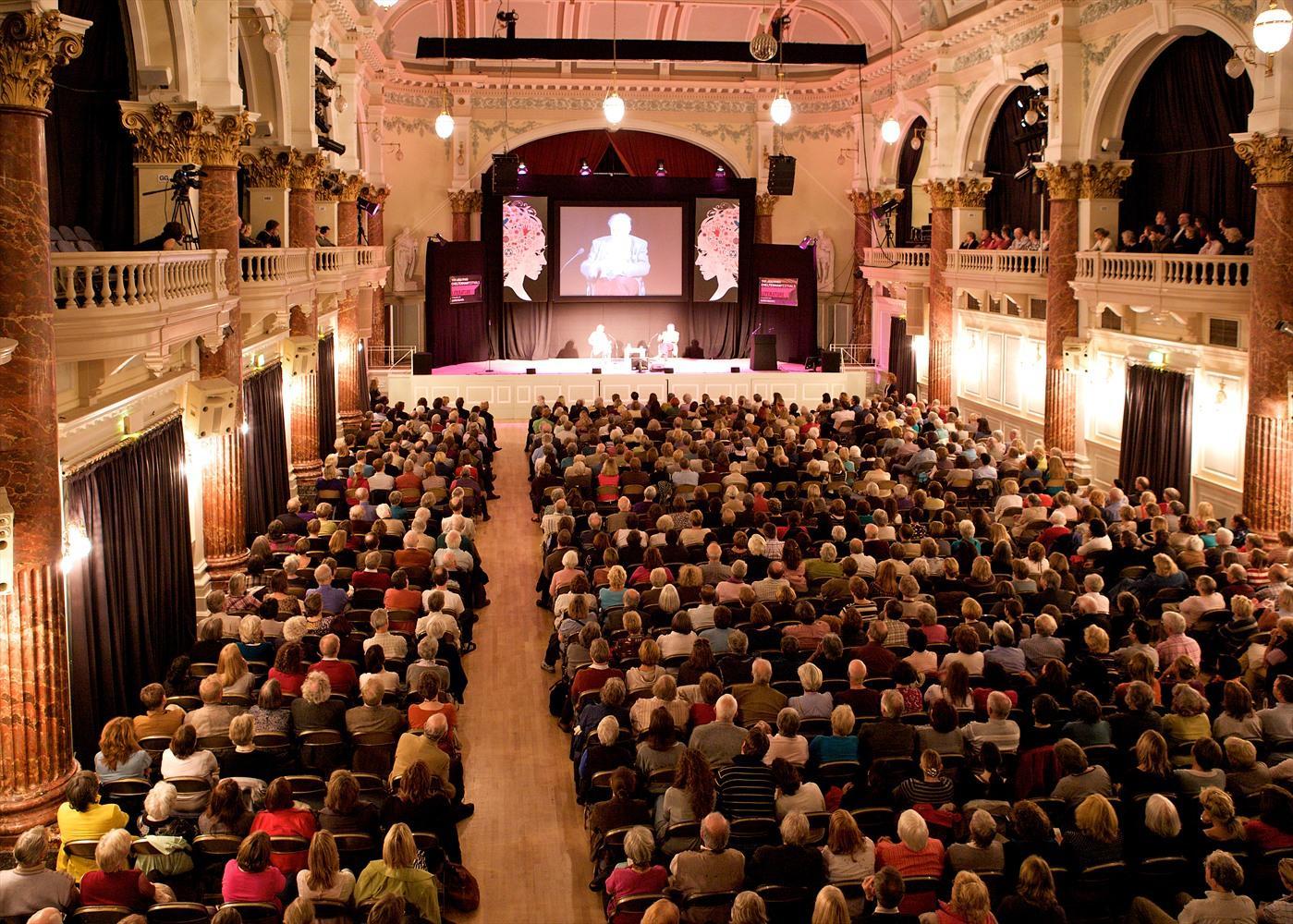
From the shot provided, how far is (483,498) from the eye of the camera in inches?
726

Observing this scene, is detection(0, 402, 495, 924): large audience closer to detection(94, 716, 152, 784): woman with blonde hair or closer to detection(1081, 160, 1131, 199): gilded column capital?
detection(94, 716, 152, 784): woman with blonde hair

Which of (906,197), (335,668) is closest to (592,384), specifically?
(906,197)

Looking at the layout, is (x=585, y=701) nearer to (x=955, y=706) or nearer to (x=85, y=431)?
(x=955, y=706)

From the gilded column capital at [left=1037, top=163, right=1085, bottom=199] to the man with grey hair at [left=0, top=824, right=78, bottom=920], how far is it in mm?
19569

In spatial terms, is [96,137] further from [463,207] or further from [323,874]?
[463,207]

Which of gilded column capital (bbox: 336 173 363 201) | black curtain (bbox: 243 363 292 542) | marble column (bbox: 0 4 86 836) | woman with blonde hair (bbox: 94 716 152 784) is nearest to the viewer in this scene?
woman with blonde hair (bbox: 94 716 152 784)

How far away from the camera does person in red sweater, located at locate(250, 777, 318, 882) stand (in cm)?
725

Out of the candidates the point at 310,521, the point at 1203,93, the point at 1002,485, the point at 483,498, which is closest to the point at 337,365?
the point at 483,498

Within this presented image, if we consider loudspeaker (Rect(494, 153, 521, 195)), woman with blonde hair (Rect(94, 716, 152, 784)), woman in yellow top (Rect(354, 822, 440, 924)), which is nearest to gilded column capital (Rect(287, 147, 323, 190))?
loudspeaker (Rect(494, 153, 521, 195))

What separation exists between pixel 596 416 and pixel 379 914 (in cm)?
1621

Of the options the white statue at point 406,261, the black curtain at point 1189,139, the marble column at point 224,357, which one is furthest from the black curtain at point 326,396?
the black curtain at point 1189,139

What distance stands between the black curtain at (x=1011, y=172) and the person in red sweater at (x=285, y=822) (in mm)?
20893

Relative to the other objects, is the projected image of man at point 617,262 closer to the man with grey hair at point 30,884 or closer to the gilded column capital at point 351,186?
the gilded column capital at point 351,186

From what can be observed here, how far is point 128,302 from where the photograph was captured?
35.3 ft
